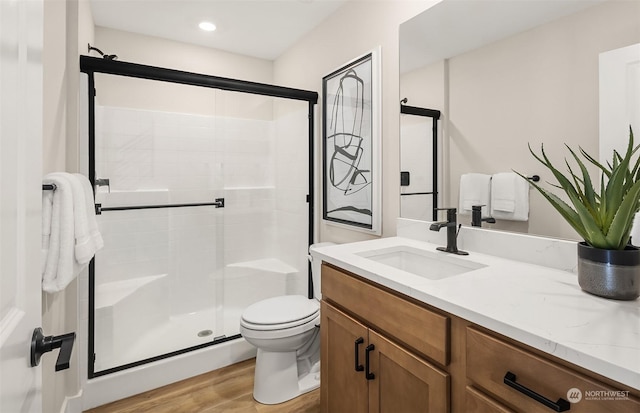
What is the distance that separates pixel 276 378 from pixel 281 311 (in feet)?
1.19

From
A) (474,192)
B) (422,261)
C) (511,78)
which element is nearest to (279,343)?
(422,261)

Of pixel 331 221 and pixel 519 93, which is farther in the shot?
pixel 331 221

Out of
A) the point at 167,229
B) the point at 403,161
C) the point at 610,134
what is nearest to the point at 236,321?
the point at 167,229

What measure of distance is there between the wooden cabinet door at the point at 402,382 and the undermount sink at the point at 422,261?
1.47 ft

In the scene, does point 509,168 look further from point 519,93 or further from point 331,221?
point 331,221

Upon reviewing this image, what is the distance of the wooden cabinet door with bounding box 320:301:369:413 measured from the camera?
4.05 ft

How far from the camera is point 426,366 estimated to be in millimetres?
974

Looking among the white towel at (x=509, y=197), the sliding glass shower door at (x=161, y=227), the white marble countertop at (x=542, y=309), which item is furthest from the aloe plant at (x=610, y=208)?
the sliding glass shower door at (x=161, y=227)

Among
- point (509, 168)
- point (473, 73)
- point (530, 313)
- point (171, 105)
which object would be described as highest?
point (171, 105)

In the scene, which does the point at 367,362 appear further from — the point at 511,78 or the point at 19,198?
the point at 511,78

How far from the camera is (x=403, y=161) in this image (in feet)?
5.95

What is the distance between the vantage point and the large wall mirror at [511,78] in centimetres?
112

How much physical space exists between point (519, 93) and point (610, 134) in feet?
1.17

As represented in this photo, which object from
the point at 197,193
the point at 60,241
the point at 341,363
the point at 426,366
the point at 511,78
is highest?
the point at 511,78
